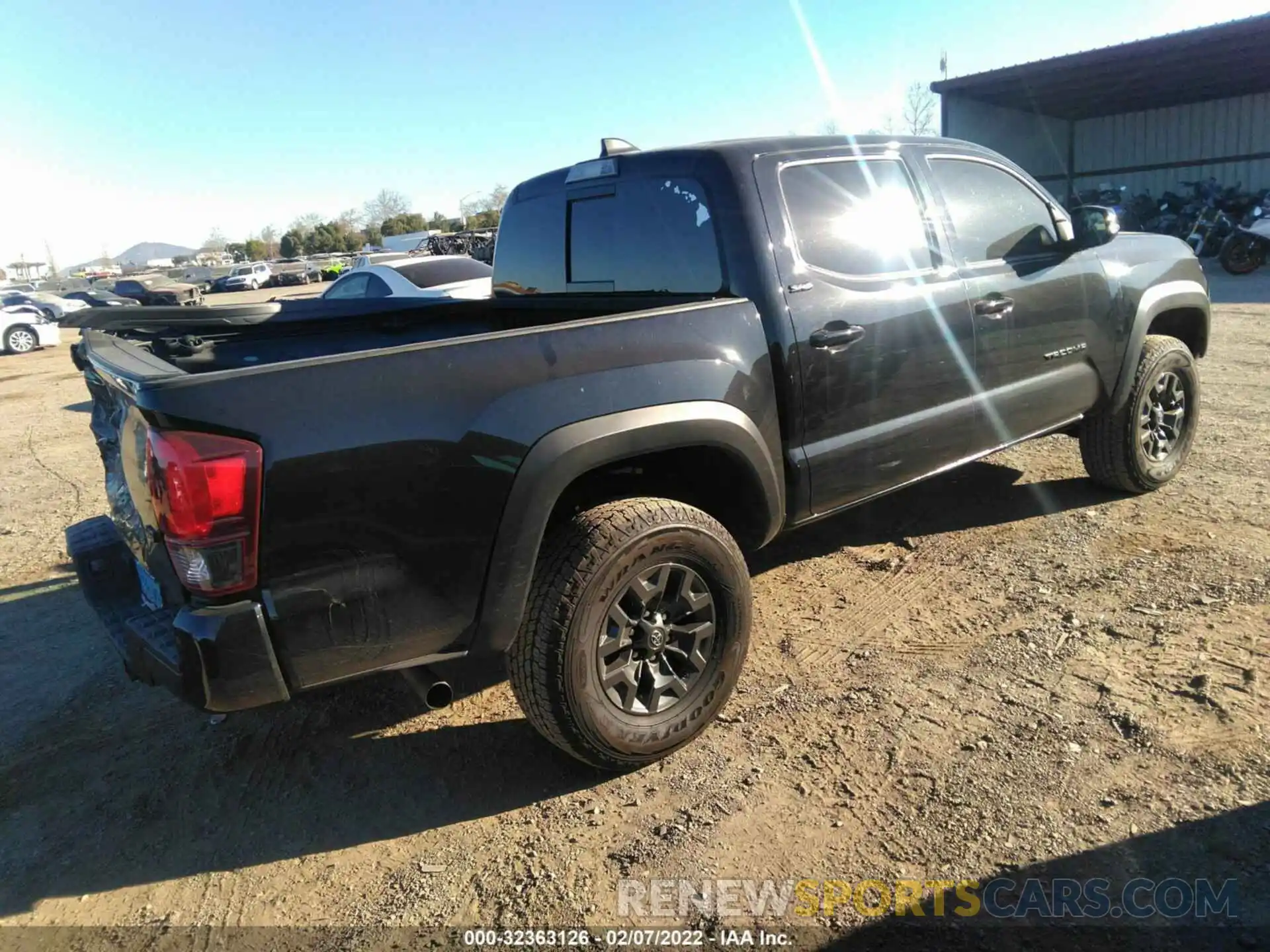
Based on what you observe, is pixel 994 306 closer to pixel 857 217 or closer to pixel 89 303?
pixel 857 217

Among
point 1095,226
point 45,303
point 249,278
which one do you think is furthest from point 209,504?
point 249,278

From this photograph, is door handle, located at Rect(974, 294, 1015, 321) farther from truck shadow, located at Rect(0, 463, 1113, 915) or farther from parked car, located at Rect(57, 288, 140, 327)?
parked car, located at Rect(57, 288, 140, 327)

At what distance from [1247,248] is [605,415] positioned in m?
17.8

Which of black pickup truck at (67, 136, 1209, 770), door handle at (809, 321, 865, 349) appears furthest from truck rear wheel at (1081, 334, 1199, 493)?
door handle at (809, 321, 865, 349)

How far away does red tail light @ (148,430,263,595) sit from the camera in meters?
2.11

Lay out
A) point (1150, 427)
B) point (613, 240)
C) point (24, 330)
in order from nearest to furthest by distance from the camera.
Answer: point (613, 240)
point (1150, 427)
point (24, 330)

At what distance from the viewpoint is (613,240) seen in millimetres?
3719

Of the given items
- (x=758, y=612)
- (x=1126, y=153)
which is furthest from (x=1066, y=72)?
(x=758, y=612)

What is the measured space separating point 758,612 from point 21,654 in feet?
11.1

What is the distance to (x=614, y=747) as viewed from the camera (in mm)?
2750

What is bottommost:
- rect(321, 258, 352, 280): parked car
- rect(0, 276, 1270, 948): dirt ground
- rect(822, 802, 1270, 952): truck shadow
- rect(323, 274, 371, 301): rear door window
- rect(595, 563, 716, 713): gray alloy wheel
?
rect(822, 802, 1270, 952): truck shadow

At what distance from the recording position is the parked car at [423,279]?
33.1 ft

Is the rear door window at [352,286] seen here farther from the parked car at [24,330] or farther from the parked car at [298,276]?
the parked car at [298,276]

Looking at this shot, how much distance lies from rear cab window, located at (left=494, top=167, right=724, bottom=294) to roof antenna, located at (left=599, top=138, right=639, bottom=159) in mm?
188
